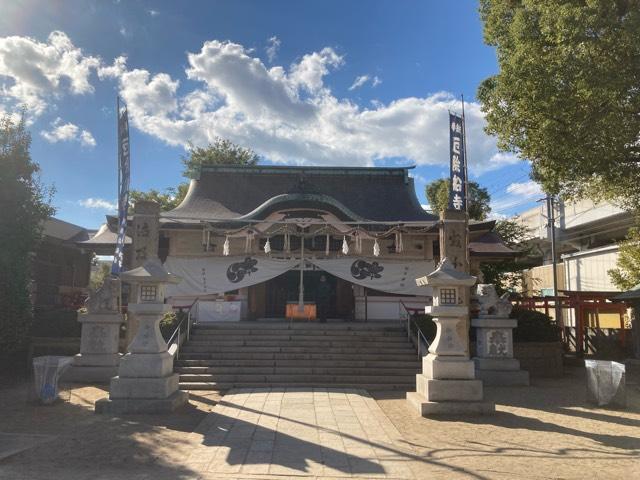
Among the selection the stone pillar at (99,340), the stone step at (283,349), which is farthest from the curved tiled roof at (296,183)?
the stone pillar at (99,340)

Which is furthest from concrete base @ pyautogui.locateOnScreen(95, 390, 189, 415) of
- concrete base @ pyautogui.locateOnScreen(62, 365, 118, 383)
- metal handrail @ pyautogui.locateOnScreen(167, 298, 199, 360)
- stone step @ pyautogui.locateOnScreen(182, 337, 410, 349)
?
stone step @ pyautogui.locateOnScreen(182, 337, 410, 349)

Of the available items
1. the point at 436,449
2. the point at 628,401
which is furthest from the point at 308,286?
the point at 436,449

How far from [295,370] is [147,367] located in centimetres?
448

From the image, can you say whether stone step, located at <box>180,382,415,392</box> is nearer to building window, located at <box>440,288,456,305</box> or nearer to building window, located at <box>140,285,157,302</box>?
building window, located at <box>440,288,456,305</box>

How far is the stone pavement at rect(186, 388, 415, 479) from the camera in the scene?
18.6 ft

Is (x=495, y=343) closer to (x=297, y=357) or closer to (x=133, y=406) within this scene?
(x=297, y=357)

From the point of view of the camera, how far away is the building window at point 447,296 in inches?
384

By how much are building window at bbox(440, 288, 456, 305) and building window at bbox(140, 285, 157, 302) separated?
5.79 meters

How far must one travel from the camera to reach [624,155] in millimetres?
11219

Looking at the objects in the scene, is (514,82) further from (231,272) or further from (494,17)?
(231,272)

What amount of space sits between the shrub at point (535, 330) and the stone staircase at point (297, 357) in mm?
3407

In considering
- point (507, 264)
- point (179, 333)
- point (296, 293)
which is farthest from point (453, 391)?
point (507, 264)

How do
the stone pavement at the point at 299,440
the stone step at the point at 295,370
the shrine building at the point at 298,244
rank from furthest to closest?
the shrine building at the point at 298,244, the stone step at the point at 295,370, the stone pavement at the point at 299,440

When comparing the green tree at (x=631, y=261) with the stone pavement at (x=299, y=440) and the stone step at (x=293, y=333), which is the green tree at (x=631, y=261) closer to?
the stone step at (x=293, y=333)
